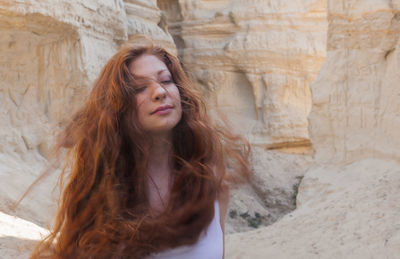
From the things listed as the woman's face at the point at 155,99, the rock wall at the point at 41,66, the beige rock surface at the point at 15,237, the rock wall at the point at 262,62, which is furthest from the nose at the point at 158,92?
the rock wall at the point at 262,62

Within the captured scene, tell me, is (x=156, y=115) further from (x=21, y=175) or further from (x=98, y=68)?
(x=98, y=68)

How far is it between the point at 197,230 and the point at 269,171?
1038 cm

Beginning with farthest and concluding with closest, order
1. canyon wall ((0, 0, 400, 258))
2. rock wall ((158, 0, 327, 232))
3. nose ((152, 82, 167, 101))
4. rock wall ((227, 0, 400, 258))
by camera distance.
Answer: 1. rock wall ((158, 0, 327, 232))
2. canyon wall ((0, 0, 400, 258))
3. rock wall ((227, 0, 400, 258))
4. nose ((152, 82, 167, 101))

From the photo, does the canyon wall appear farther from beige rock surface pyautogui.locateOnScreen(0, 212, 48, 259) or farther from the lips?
the lips

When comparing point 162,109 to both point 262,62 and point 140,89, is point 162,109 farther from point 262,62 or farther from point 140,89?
point 262,62

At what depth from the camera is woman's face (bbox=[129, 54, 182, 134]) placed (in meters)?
1.63

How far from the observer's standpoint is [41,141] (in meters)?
7.70

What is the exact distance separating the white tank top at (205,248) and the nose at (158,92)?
492 mm

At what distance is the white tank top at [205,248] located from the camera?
1.48 metres

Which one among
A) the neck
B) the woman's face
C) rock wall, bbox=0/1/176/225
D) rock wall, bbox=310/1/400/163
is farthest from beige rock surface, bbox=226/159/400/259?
rock wall, bbox=0/1/176/225

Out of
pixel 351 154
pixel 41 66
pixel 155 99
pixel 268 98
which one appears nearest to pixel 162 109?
pixel 155 99

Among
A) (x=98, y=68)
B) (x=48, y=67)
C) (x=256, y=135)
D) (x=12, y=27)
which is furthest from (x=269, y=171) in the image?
(x=12, y=27)

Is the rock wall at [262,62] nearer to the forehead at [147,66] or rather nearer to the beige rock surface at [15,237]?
the beige rock surface at [15,237]

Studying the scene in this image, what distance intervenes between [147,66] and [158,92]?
0.50 ft
